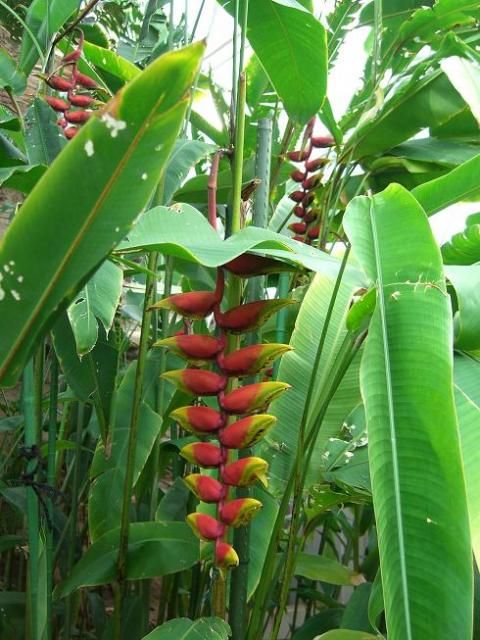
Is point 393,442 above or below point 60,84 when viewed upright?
below

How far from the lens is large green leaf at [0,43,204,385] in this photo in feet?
0.94

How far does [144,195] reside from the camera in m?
0.32

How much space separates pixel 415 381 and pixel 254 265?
0.55ft

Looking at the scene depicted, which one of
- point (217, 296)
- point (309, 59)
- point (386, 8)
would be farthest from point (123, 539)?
point (386, 8)

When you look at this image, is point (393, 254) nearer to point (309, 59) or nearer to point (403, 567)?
point (403, 567)

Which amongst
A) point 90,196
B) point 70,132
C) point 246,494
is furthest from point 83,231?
point 70,132

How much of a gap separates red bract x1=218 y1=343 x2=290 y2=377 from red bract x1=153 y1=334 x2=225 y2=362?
0.01 metres

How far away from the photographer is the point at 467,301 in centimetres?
40

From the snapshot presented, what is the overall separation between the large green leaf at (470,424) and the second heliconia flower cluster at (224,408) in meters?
0.13

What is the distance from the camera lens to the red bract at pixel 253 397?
0.47 meters

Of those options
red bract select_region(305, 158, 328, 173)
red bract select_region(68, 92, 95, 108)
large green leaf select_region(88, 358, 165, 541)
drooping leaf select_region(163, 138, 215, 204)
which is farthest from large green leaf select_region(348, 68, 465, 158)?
large green leaf select_region(88, 358, 165, 541)

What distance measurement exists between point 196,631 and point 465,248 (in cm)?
41

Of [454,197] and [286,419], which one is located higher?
[454,197]

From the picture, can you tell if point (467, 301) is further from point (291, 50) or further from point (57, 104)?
point (57, 104)
